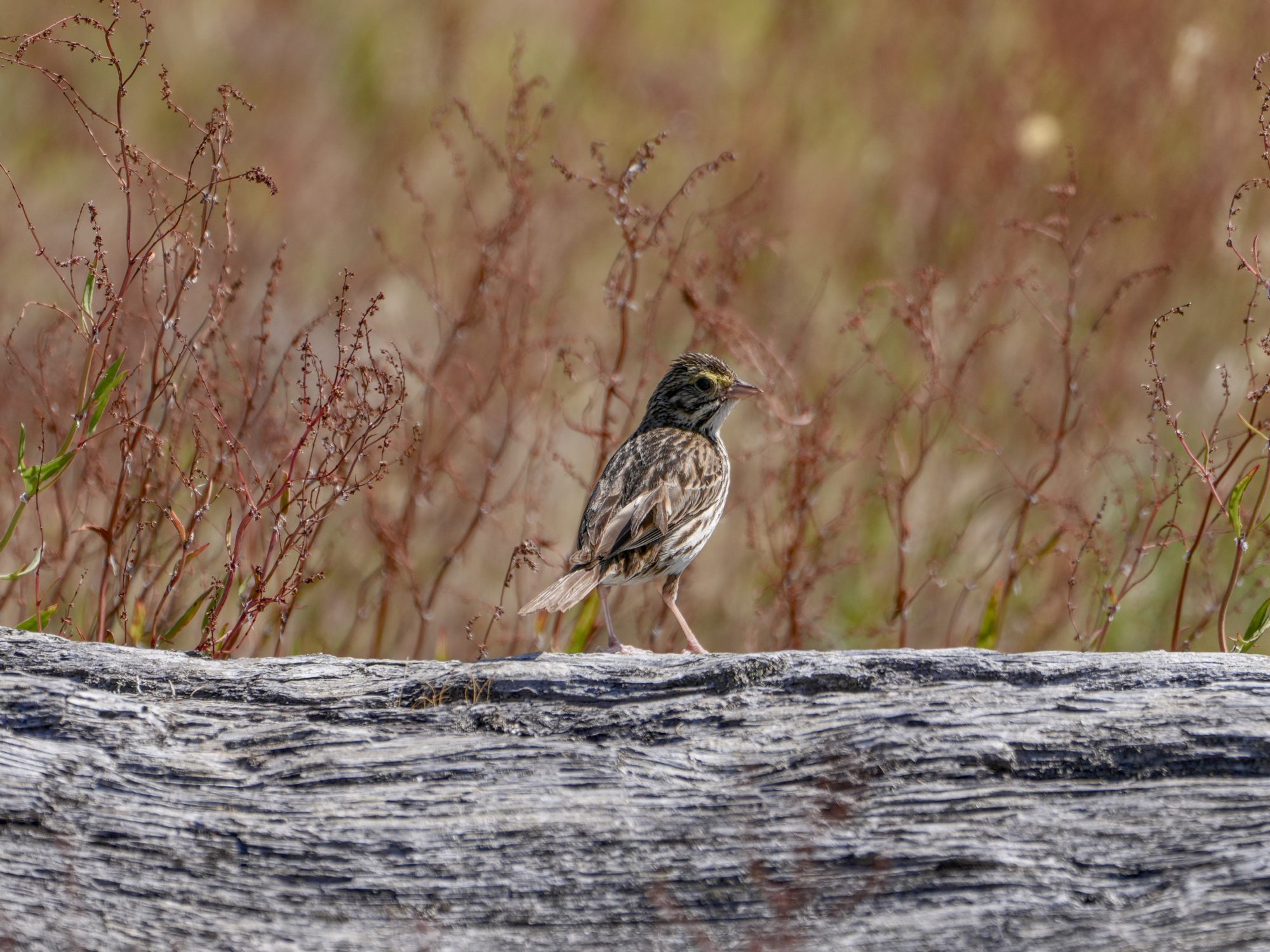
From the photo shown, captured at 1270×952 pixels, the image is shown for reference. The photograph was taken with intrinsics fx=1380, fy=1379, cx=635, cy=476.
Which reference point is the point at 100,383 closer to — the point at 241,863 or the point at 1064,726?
the point at 241,863

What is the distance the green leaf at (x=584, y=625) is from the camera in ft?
20.3

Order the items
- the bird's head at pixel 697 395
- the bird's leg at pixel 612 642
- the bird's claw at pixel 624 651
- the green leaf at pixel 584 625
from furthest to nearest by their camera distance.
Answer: the bird's head at pixel 697 395
the green leaf at pixel 584 625
the bird's leg at pixel 612 642
the bird's claw at pixel 624 651

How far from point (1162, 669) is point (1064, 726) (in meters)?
0.47

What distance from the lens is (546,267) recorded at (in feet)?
39.9

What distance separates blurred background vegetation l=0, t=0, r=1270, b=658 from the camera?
24.3 feet

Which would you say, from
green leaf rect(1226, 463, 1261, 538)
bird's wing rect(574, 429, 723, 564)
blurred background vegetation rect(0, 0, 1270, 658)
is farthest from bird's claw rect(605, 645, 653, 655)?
green leaf rect(1226, 463, 1261, 538)

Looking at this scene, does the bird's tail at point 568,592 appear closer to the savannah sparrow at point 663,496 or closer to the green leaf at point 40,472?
the savannah sparrow at point 663,496

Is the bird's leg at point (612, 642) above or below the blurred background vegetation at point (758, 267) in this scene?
below

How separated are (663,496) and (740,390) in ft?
3.48

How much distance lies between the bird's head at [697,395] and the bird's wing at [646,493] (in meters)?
0.30

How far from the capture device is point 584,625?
6348mm

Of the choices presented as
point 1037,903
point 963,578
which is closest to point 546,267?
point 963,578

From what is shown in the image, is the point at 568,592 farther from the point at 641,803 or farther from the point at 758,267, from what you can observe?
the point at 758,267

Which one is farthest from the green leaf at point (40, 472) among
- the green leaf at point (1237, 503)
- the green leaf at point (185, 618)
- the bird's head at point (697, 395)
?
the green leaf at point (1237, 503)
